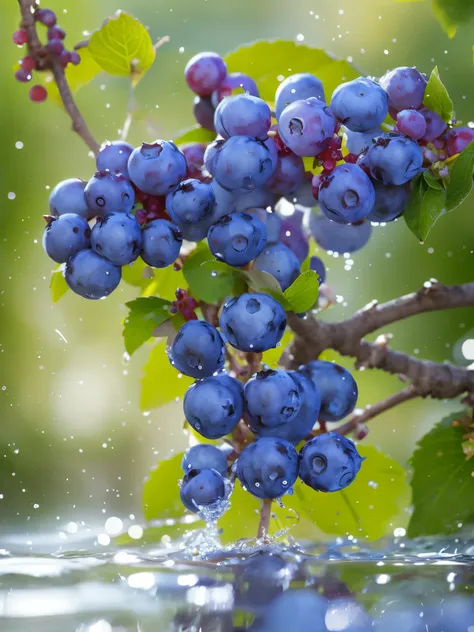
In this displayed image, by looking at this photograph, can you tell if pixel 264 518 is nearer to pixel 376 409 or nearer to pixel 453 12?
pixel 376 409

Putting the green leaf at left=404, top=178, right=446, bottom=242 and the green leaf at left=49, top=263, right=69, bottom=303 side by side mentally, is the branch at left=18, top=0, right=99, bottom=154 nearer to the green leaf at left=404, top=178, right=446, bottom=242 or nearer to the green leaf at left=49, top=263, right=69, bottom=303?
the green leaf at left=49, top=263, right=69, bottom=303

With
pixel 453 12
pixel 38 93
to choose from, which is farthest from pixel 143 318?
pixel 453 12

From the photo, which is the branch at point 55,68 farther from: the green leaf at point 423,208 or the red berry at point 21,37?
the green leaf at point 423,208

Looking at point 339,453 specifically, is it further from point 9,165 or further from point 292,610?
point 9,165

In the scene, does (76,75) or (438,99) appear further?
(76,75)

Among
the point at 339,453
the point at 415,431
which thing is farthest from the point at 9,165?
the point at 339,453

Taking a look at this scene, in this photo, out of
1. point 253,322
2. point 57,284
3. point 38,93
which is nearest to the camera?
point 253,322
